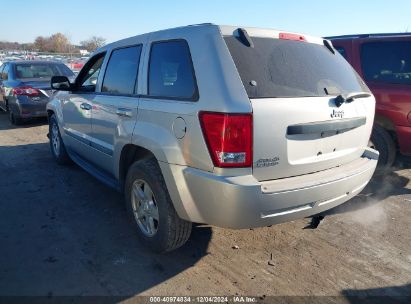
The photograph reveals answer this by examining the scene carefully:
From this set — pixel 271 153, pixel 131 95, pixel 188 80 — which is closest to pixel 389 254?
pixel 271 153

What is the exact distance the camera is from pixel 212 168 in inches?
96.7

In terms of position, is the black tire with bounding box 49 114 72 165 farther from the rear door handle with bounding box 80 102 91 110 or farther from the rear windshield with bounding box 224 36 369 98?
the rear windshield with bounding box 224 36 369 98

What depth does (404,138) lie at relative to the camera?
4469 mm

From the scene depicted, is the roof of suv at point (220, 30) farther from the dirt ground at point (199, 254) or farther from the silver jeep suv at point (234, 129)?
the dirt ground at point (199, 254)

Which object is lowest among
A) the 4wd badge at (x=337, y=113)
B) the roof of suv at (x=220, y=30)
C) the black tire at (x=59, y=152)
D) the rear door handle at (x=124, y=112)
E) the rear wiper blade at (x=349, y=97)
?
the black tire at (x=59, y=152)

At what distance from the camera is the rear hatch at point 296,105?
248cm

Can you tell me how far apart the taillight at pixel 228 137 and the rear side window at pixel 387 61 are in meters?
3.21

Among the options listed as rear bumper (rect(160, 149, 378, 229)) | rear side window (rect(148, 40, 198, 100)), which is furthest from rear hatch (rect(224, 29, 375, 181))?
rear side window (rect(148, 40, 198, 100))

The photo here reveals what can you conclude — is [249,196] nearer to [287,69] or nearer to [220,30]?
[287,69]

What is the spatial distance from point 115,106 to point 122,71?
16.1 inches

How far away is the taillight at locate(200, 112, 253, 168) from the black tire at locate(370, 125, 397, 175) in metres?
2.93

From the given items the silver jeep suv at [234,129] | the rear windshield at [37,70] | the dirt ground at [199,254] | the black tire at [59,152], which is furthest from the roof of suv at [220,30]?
the rear windshield at [37,70]

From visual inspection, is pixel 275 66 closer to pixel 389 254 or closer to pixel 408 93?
pixel 389 254

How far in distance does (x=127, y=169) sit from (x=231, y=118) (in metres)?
1.59
